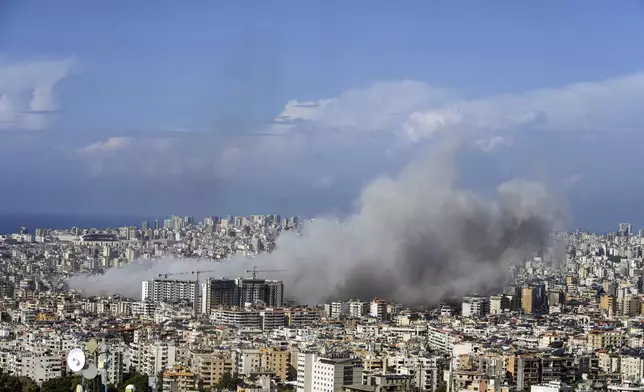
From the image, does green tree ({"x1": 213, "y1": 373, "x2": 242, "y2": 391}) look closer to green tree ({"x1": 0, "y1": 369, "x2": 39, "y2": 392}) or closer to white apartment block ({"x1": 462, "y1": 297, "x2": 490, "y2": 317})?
green tree ({"x1": 0, "y1": 369, "x2": 39, "y2": 392})

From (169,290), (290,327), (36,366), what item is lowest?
(36,366)

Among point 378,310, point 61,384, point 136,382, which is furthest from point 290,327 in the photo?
point 61,384

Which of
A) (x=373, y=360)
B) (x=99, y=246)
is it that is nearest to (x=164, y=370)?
(x=373, y=360)

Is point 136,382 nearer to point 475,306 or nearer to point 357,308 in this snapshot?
point 357,308

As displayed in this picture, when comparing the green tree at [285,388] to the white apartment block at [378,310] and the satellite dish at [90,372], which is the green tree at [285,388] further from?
the white apartment block at [378,310]

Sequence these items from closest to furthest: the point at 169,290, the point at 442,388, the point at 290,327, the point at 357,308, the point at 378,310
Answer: the point at 442,388, the point at 290,327, the point at 378,310, the point at 357,308, the point at 169,290

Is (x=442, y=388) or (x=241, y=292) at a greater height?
(x=241, y=292)

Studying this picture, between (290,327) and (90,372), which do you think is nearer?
(90,372)

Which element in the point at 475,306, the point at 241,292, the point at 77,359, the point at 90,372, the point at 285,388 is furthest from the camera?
the point at 241,292
